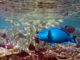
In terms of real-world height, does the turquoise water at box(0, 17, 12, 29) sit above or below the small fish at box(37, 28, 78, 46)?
above

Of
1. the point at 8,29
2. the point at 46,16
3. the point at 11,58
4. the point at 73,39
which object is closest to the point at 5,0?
the point at 8,29

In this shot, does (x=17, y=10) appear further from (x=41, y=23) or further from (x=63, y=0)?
(x=63, y=0)

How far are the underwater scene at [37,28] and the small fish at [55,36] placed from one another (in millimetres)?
29

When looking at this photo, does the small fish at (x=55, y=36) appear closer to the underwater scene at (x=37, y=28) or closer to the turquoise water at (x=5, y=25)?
the underwater scene at (x=37, y=28)

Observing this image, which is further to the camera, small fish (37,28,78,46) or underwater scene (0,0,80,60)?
underwater scene (0,0,80,60)

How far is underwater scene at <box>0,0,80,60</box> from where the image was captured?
2.73 m

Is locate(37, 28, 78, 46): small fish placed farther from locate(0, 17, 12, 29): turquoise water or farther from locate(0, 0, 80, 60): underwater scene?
locate(0, 17, 12, 29): turquoise water

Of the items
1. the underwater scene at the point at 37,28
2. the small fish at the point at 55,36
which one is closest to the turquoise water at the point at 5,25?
the underwater scene at the point at 37,28

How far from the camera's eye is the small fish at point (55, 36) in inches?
103

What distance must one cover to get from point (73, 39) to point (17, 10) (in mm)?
752

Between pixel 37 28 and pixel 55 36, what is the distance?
0.26 meters

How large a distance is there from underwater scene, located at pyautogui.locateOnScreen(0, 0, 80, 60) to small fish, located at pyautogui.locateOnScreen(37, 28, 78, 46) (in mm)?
29

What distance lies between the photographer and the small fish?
2.61m

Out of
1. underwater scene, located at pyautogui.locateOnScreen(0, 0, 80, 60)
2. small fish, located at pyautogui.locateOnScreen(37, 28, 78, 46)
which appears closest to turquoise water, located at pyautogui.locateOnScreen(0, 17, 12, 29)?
underwater scene, located at pyautogui.locateOnScreen(0, 0, 80, 60)
